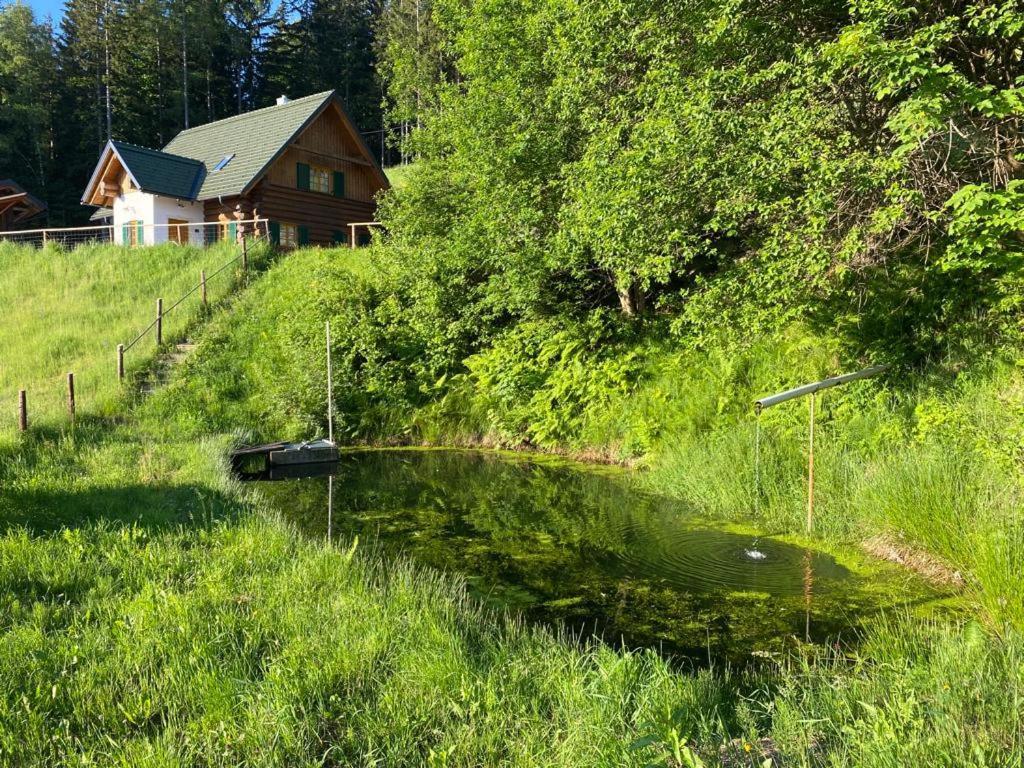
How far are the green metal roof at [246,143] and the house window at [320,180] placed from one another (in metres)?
2.12

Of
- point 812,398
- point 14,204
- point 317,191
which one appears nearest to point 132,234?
point 317,191

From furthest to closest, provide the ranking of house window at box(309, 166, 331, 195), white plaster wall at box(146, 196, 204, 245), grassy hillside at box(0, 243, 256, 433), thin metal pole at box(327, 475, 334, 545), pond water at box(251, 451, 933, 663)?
1. house window at box(309, 166, 331, 195)
2. white plaster wall at box(146, 196, 204, 245)
3. grassy hillside at box(0, 243, 256, 433)
4. thin metal pole at box(327, 475, 334, 545)
5. pond water at box(251, 451, 933, 663)

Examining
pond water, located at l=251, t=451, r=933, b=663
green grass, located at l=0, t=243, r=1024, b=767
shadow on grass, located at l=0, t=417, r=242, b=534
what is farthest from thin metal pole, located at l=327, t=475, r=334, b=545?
green grass, located at l=0, t=243, r=1024, b=767

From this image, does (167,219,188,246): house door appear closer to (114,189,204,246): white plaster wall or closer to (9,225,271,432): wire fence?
(114,189,204,246): white plaster wall

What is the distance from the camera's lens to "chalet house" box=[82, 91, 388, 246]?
28.3 m

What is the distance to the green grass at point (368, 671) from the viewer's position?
3414 millimetres

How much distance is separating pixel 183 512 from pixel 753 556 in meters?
6.75

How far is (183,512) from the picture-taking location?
797cm

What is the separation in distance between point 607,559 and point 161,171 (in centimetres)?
2960

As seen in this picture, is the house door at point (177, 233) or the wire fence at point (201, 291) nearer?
the wire fence at point (201, 291)

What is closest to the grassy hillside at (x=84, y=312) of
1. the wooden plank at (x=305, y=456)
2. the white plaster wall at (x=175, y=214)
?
the white plaster wall at (x=175, y=214)

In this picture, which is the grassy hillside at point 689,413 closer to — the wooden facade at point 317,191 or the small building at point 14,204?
the wooden facade at point 317,191

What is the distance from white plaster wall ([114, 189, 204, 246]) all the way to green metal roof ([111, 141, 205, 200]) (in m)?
0.59

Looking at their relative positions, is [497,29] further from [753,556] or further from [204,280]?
[753,556]
